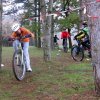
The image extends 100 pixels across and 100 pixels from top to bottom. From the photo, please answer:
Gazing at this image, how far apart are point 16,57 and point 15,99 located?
2130mm

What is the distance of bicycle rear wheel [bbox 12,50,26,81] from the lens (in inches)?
333

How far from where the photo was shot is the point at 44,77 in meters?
9.09

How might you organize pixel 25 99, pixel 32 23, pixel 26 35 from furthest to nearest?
1. pixel 32 23
2. pixel 26 35
3. pixel 25 99

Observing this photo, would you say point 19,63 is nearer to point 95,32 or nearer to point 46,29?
point 95,32

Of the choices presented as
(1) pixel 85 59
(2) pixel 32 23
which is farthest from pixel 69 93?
(2) pixel 32 23

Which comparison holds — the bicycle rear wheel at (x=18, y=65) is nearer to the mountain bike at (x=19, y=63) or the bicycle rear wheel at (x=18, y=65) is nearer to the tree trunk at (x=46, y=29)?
the mountain bike at (x=19, y=63)

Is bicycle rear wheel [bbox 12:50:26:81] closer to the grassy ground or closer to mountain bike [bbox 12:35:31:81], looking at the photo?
mountain bike [bbox 12:35:31:81]

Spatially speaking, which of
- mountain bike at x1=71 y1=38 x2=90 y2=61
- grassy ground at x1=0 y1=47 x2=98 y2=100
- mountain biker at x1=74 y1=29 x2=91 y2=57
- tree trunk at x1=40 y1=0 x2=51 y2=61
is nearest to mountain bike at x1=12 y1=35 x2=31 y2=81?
grassy ground at x1=0 y1=47 x2=98 y2=100

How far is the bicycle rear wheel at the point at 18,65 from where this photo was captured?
8461mm

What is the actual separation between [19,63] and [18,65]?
107 millimetres

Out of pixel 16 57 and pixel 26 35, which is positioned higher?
pixel 26 35

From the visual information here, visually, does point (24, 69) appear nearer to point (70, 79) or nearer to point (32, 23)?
point (70, 79)

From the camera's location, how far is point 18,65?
868 cm

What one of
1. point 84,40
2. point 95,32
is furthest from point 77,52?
point 95,32
